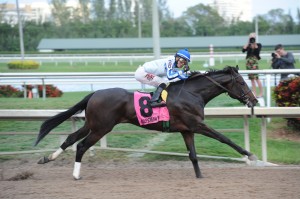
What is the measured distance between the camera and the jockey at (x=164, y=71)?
21.5 ft

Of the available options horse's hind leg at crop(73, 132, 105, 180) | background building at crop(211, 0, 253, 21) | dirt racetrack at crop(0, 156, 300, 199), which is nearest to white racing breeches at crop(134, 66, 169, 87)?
horse's hind leg at crop(73, 132, 105, 180)

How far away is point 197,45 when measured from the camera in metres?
26.0

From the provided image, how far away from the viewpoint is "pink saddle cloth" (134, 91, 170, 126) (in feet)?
21.5

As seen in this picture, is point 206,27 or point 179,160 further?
point 206,27

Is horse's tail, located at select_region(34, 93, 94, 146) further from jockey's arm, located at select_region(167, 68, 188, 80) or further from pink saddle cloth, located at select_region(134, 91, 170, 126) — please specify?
jockey's arm, located at select_region(167, 68, 188, 80)

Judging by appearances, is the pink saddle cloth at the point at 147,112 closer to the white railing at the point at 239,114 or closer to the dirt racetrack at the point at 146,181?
the dirt racetrack at the point at 146,181

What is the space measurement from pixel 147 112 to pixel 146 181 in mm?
847

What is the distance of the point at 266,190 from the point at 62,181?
2.42 metres

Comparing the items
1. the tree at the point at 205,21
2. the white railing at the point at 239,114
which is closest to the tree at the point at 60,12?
the tree at the point at 205,21

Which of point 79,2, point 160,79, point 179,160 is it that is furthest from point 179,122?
point 79,2

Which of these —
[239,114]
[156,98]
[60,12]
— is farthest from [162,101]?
[60,12]

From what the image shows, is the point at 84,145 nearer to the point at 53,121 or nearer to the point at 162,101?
the point at 53,121

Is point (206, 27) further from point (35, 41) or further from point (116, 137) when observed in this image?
point (116, 137)

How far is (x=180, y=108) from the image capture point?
6.56 meters
